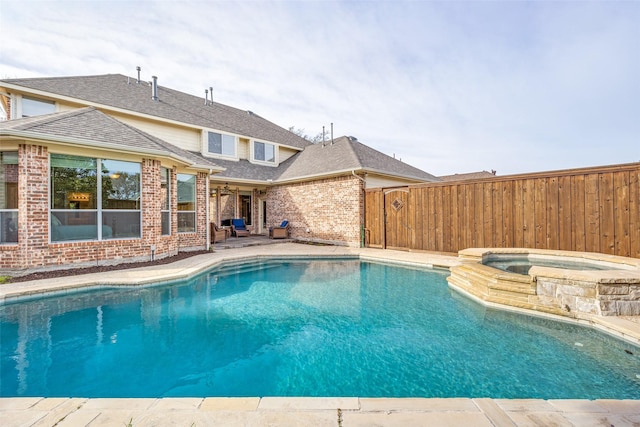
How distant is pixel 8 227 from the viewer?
703cm

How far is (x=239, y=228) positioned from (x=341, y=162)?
691 centimetres

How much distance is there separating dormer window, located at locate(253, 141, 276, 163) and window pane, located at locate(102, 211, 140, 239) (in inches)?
369

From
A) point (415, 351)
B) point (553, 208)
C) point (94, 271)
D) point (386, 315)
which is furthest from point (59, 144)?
point (553, 208)

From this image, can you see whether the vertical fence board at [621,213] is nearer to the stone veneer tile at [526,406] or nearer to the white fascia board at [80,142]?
the stone veneer tile at [526,406]

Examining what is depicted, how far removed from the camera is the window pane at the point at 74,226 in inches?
290

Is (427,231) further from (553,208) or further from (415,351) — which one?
(415,351)

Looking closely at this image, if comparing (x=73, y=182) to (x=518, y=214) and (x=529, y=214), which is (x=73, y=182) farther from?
(x=529, y=214)

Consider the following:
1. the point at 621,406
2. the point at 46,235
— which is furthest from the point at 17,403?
the point at 46,235

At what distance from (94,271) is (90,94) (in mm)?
8815

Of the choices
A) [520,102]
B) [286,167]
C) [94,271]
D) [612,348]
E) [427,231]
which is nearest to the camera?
[612,348]

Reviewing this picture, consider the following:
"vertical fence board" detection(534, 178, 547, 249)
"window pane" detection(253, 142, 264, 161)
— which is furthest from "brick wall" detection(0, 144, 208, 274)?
"vertical fence board" detection(534, 178, 547, 249)

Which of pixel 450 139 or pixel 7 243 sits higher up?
pixel 450 139

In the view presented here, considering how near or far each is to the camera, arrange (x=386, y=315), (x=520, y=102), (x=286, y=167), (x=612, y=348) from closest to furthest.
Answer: (x=612, y=348)
(x=386, y=315)
(x=520, y=102)
(x=286, y=167)

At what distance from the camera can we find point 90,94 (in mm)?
12055
